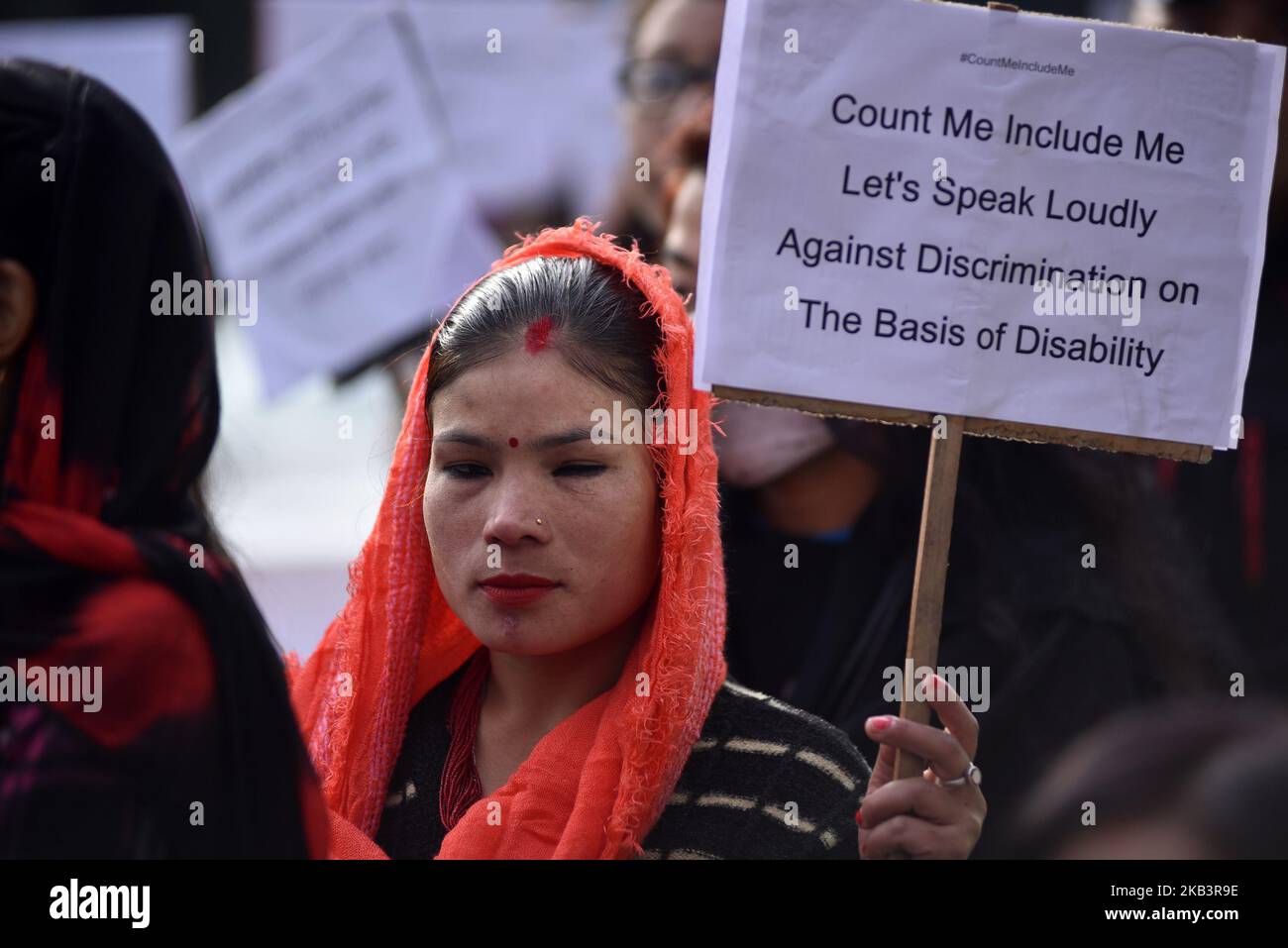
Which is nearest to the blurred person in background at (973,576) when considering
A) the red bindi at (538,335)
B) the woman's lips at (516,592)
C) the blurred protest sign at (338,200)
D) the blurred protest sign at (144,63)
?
the red bindi at (538,335)

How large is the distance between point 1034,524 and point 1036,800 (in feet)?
5.71

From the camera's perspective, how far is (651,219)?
4473 millimetres

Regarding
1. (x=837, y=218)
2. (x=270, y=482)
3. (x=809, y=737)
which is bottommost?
(x=809, y=737)

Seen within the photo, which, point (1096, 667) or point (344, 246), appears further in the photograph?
point (344, 246)

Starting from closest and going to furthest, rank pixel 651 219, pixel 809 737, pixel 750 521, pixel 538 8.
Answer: pixel 809 737, pixel 750 521, pixel 651 219, pixel 538 8

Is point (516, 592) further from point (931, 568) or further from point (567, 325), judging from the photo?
point (931, 568)

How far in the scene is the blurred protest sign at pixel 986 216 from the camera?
218 cm

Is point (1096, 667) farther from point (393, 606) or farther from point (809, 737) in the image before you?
point (393, 606)

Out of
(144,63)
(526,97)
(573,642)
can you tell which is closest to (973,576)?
(573,642)

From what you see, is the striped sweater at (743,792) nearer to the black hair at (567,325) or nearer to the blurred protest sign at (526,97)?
the black hair at (567,325)

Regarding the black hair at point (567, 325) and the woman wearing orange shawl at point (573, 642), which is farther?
the black hair at point (567, 325)

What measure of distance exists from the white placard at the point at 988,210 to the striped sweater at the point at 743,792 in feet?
1.64
